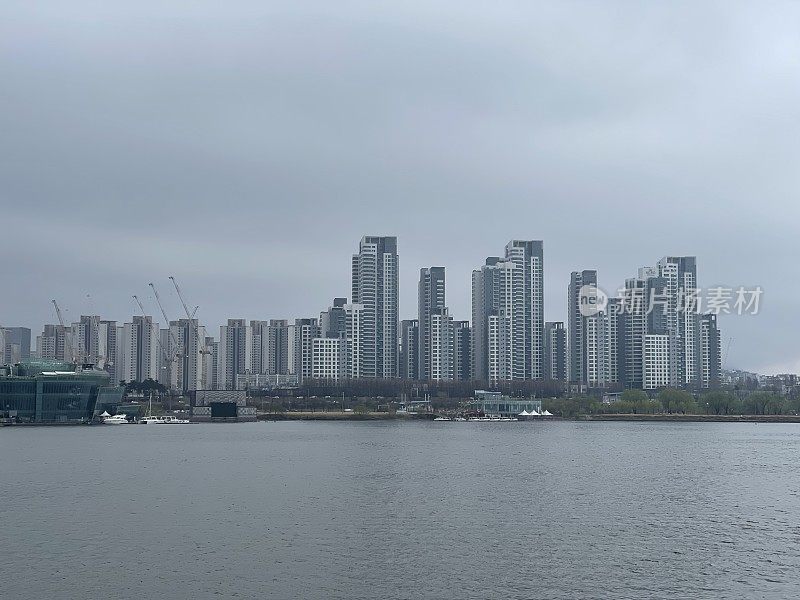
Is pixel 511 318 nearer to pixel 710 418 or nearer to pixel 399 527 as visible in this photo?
pixel 710 418

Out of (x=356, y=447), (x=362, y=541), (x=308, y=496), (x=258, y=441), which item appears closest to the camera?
(x=362, y=541)

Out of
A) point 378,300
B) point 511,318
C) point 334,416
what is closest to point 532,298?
point 511,318

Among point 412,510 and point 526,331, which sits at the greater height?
point 526,331

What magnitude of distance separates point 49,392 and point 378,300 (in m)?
77.5

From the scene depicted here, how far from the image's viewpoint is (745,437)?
102500mm

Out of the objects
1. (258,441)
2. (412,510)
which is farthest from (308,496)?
(258,441)

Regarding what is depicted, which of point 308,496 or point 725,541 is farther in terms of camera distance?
point 308,496

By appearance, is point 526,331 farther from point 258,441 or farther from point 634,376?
point 258,441

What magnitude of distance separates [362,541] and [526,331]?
15743cm

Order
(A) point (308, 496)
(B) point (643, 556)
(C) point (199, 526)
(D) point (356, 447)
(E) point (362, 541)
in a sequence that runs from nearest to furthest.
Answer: (B) point (643, 556), (E) point (362, 541), (C) point (199, 526), (A) point (308, 496), (D) point (356, 447)

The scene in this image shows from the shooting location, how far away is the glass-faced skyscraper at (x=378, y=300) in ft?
623

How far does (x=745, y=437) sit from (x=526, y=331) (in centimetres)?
8657

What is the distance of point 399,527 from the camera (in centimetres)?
3541

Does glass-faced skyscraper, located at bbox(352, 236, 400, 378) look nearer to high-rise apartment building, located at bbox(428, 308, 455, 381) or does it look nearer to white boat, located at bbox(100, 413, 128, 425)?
high-rise apartment building, located at bbox(428, 308, 455, 381)
